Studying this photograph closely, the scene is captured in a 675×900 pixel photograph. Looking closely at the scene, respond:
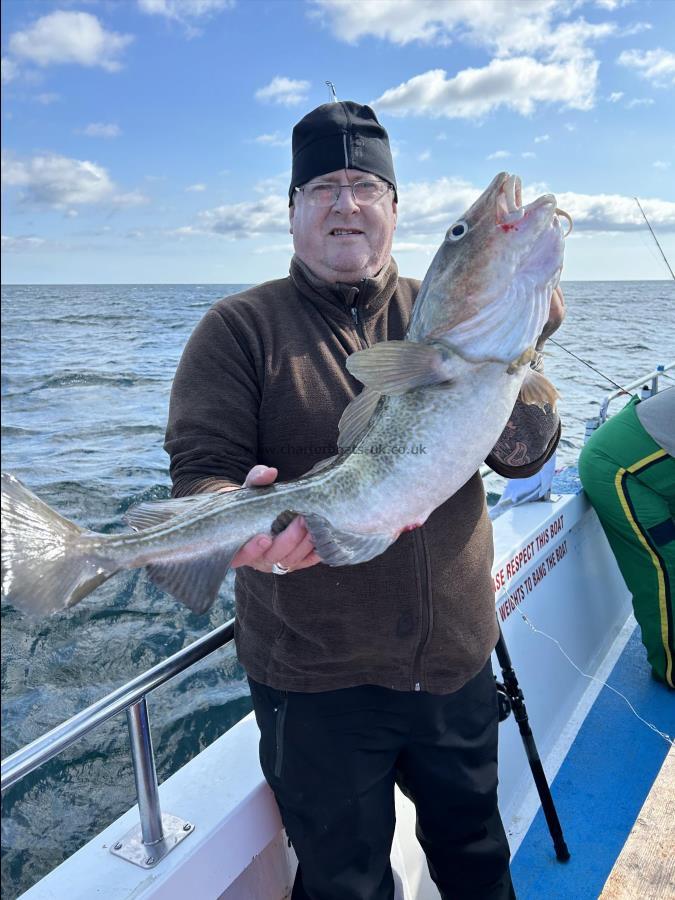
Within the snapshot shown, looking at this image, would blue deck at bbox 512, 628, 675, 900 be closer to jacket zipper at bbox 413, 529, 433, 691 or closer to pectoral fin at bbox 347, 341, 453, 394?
jacket zipper at bbox 413, 529, 433, 691

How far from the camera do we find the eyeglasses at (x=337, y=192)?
104 inches

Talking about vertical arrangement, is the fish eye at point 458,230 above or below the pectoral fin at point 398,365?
above

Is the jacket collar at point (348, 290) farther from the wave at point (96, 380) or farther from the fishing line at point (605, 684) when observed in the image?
the wave at point (96, 380)

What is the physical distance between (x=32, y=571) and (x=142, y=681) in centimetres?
70

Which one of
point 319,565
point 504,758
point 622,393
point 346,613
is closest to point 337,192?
point 319,565

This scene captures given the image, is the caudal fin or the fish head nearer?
the caudal fin

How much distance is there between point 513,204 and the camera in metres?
2.00

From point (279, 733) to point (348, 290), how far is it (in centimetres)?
155

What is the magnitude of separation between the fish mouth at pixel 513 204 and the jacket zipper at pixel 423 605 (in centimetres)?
101

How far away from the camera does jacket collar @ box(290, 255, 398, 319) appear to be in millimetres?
2531

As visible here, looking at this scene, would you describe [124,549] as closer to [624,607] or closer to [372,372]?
[372,372]

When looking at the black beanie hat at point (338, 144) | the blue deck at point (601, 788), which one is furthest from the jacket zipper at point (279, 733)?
the black beanie hat at point (338, 144)

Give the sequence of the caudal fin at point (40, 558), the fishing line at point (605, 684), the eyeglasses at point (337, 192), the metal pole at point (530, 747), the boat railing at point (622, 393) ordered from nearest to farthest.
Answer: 1. the caudal fin at point (40, 558)
2. the eyeglasses at point (337, 192)
3. the metal pole at point (530, 747)
4. the fishing line at point (605, 684)
5. the boat railing at point (622, 393)

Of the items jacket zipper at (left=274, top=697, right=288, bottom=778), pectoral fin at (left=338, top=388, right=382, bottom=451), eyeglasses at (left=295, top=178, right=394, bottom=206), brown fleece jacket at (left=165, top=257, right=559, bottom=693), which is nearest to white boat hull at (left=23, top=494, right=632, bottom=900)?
jacket zipper at (left=274, top=697, right=288, bottom=778)
